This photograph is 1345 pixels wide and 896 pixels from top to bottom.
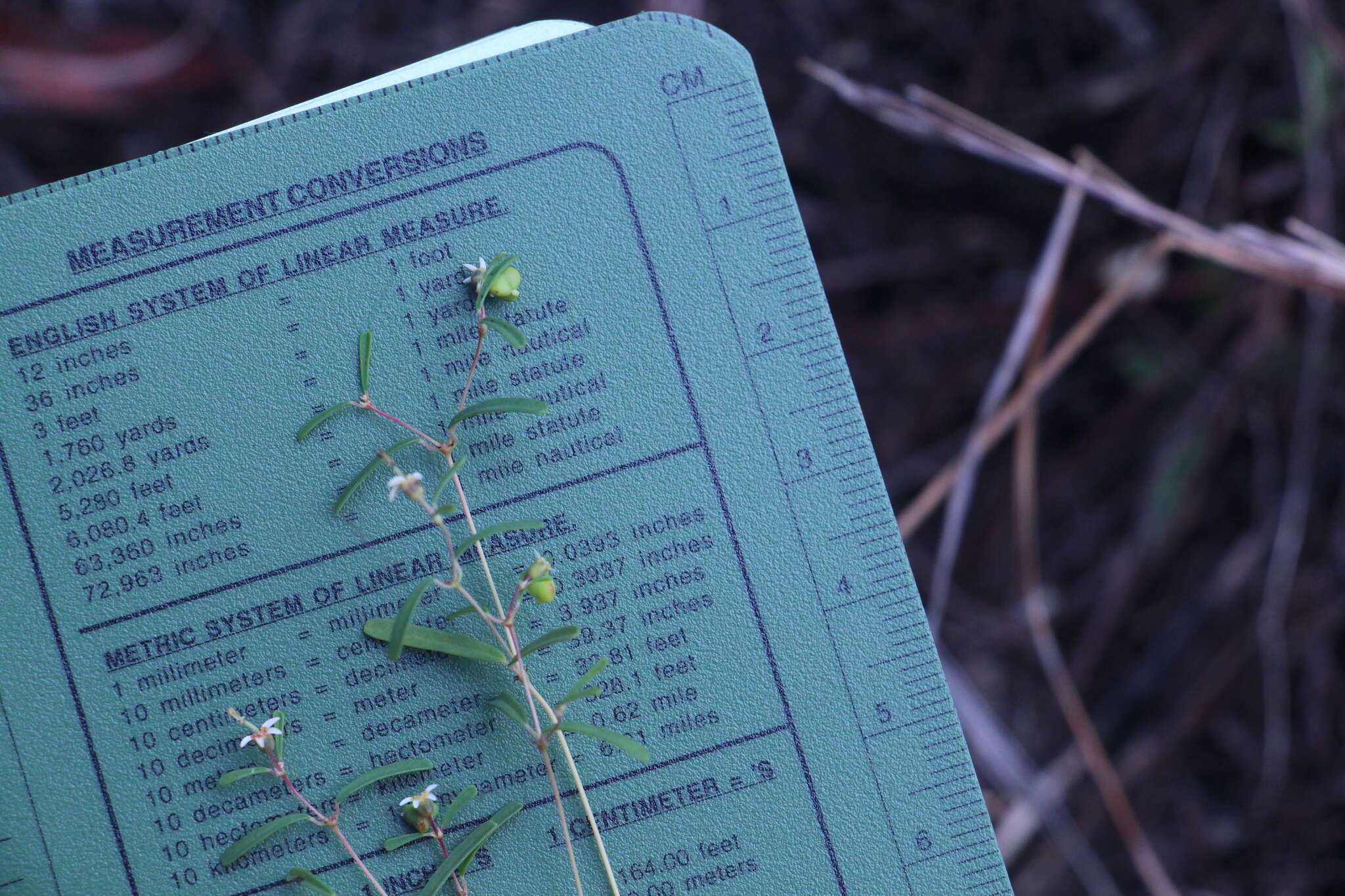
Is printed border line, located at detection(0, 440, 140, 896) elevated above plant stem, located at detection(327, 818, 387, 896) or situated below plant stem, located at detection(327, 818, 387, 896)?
above

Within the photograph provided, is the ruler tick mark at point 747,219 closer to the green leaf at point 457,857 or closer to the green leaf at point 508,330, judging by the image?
the green leaf at point 508,330

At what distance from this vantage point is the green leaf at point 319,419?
0.66 m

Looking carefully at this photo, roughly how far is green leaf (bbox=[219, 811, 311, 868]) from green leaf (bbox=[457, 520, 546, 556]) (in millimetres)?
208

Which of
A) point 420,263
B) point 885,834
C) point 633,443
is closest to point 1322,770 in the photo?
point 885,834

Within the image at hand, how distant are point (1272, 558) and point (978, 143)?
0.61m

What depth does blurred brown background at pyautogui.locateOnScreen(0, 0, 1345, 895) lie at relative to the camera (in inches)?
42.8

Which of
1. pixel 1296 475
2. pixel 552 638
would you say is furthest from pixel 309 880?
pixel 1296 475

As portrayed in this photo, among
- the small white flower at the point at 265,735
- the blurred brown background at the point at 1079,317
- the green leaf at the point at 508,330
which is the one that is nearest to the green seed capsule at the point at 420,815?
the small white flower at the point at 265,735

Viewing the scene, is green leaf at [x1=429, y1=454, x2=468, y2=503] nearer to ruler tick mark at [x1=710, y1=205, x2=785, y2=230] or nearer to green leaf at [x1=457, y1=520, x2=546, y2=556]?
green leaf at [x1=457, y1=520, x2=546, y2=556]

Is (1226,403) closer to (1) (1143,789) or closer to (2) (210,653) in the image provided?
(1) (1143,789)

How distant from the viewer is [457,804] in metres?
0.65

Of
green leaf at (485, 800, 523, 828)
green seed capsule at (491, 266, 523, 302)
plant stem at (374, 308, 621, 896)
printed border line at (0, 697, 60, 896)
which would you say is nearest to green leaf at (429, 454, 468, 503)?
plant stem at (374, 308, 621, 896)

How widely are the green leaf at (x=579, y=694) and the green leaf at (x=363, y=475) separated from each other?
202 millimetres

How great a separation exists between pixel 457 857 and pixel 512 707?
109 millimetres
